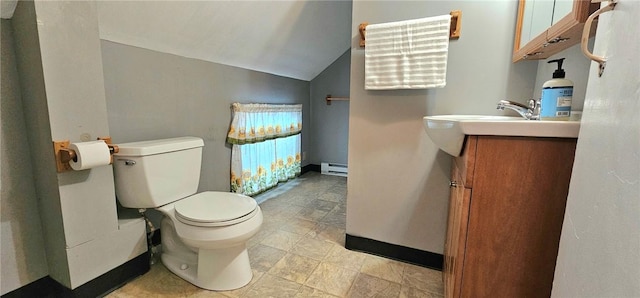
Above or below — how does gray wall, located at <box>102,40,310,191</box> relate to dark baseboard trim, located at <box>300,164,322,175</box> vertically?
above

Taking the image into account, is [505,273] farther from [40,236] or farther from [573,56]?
[40,236]

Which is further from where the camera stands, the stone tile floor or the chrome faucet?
the stone tile floor

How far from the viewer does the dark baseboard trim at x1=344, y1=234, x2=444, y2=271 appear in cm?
166

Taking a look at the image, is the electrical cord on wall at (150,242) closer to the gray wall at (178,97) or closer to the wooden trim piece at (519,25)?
the gray wall at (178,97)

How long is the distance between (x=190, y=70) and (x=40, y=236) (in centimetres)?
128

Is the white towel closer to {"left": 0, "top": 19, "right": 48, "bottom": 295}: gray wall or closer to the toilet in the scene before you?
the toilet

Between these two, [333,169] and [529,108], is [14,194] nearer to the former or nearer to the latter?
[529,108]

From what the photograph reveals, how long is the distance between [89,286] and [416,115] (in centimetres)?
189

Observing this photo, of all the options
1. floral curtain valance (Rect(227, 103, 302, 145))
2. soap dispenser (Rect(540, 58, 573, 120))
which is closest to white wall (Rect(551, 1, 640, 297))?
soap dispenser (Rect(540, 58, 573, 120))

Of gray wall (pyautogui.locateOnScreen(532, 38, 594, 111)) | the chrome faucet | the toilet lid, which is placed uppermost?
gray wall (pyautogui.locateOnScreen(532, 38, 594, 111))

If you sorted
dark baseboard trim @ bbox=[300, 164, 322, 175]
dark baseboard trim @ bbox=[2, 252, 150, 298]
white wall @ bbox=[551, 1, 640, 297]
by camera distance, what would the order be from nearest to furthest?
white wall @ bbox=[551, 1, 640, 297]
dark baseboard trim @ bbox=[2, 252, 150, 298]
dark baseboard trim @ bbox=[300, 164, 322, 175]

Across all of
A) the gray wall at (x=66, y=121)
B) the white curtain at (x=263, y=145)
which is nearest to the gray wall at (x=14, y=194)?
the gray wall at (x=66, y=121)

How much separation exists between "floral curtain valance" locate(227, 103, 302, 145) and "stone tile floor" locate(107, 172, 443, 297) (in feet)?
2.65

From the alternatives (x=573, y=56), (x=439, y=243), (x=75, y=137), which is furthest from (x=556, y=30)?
(x=75, y=137)
